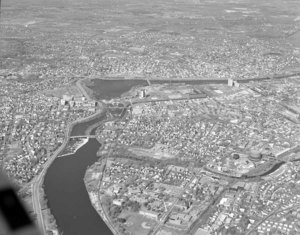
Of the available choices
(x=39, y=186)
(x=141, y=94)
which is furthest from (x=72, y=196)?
(x=141, y=94)

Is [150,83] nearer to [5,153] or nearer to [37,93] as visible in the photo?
[37,93]

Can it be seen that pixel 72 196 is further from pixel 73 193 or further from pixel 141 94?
pixel 141 94

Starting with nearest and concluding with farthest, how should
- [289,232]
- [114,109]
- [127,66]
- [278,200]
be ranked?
[289,232], [278,200], [114,109], [127,66]

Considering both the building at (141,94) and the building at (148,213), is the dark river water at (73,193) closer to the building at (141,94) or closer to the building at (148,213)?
the building at (148,213)

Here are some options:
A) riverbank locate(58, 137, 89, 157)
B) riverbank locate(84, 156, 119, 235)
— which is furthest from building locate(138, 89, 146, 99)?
riverbank locate(84, 156, 119, 235)

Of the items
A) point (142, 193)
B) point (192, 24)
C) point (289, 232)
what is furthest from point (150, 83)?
point (192, 24)

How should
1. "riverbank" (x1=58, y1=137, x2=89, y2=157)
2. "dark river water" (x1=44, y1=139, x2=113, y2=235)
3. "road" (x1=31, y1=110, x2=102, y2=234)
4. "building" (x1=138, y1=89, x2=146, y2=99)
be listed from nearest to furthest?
"dark river water" (x1=44, y1=139, x2=113, y2=235), "road" (x1=31, y1=110, x2=102, y2=234), "riverbank" (x1=58, y1=137, x2=89, y2=157), "building" (x1=138, y1=89, x2=146, y2=99)

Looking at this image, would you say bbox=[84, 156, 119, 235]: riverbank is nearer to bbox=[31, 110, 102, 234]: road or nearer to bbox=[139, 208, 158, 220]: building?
bbox=[139, 208, 158, 220]: building

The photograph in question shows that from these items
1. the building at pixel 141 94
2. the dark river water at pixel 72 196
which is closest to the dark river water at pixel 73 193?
the dark river water at pixel 72 196
